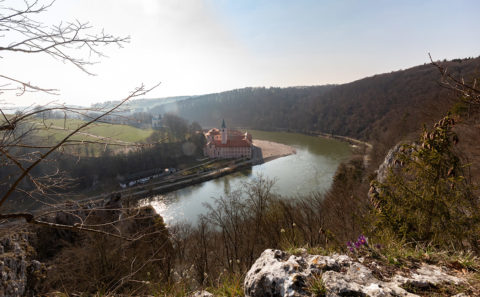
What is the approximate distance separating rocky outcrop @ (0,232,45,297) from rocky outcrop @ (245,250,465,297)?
390 cm

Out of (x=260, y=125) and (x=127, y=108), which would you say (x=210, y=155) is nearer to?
(x=127, y=108)

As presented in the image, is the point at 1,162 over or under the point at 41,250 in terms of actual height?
over

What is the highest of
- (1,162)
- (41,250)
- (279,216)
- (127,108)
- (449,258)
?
(127,108)

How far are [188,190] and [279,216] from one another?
54.0 feet

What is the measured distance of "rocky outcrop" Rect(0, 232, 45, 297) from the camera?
11.9ft

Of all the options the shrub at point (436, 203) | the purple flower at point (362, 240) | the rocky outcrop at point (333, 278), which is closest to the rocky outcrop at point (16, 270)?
the rocky outcrop at point (333, 278)

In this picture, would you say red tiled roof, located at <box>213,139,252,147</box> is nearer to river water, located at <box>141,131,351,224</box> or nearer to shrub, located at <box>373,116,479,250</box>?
river water, located at <box>141,131,351,224</box>

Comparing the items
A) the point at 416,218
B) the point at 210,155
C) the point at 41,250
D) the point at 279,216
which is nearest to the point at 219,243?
the point at 279,216

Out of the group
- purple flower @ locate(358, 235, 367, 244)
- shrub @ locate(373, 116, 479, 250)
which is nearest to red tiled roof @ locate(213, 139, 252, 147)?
shrub @ locate(373, 116, 479, 250)

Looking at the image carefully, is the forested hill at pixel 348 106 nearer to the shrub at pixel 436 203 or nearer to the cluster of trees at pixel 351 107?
the cluster of trees at pixel 351 107

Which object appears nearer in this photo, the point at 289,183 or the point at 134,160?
the point at 289,183

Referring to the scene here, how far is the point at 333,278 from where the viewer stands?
1738 millimetres

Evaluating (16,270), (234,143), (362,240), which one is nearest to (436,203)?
(362,240)

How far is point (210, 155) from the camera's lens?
42.4 m
